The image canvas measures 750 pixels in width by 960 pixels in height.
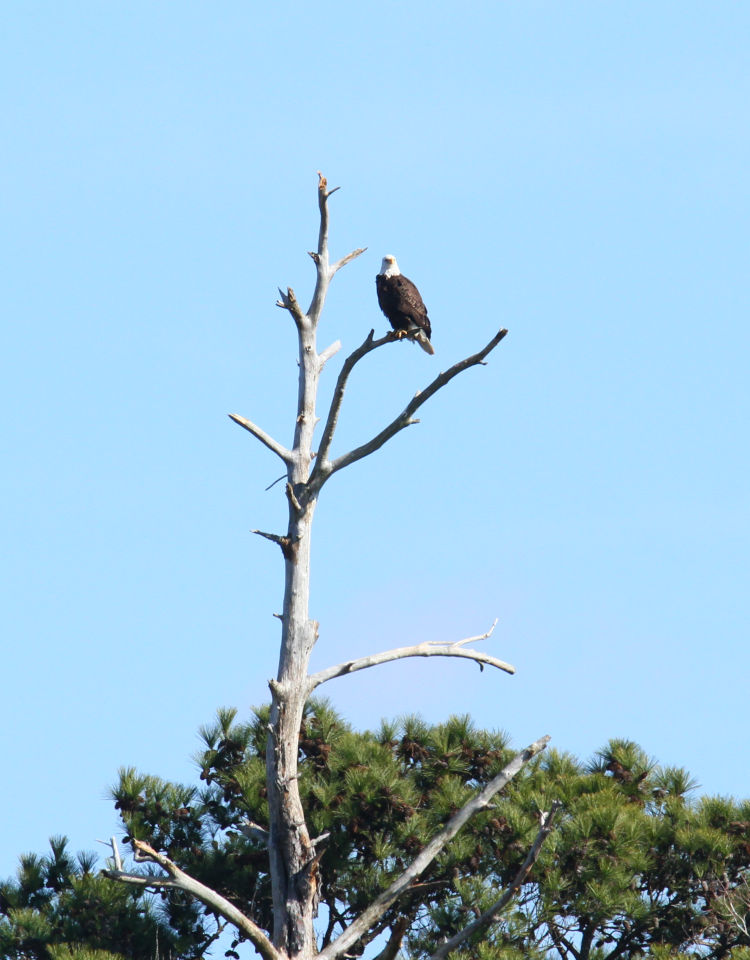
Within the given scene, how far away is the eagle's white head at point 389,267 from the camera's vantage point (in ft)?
44.3

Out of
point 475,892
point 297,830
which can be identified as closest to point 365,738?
point 475,892

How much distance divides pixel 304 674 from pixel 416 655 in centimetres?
70

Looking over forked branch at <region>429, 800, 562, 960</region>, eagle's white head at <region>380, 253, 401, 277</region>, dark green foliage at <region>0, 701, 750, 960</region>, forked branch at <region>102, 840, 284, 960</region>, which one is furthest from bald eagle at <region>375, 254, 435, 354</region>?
forked branch at <region>102, 840, 284, 960</region>

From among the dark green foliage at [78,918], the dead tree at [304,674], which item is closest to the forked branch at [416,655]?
the dead tree at [304,674]

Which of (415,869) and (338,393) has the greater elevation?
(338,393)

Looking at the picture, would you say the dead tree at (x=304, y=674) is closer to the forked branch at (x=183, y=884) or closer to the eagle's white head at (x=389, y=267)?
the forked branch at (x=183, y=884)

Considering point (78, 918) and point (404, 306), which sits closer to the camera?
point (78, 918)

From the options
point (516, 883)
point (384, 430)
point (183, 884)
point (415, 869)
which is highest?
point (384, 430)

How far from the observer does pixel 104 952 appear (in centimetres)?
920

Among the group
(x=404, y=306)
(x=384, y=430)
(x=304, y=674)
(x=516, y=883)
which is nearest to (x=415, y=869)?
(x=516, y=883)

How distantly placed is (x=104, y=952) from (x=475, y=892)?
2512mm

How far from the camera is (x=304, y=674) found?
339 inches

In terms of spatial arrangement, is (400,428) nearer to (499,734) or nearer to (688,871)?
(499,734)

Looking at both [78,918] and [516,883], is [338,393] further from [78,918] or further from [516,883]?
[78,918]
